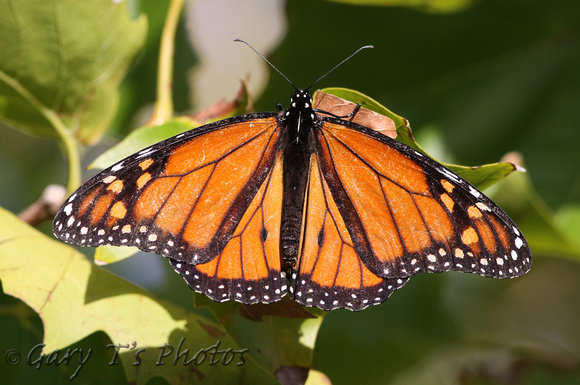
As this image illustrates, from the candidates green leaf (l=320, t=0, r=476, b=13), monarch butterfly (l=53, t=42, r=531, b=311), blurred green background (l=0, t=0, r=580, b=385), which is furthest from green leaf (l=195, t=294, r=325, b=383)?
green leaf (l=320, t=0, r=476, b=13)

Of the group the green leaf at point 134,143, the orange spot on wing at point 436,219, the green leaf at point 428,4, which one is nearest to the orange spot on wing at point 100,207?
the green leaf at point 134,143

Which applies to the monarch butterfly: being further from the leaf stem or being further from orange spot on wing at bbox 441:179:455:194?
the leaf stem

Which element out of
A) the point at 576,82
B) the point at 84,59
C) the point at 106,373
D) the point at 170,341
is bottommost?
the point at 106,373

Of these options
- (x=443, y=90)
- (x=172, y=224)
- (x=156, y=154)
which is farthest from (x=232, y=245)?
(x=443, y=90)

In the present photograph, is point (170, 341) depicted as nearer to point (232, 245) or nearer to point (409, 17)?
point (232, 245)

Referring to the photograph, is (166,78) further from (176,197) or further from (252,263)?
(252,263)

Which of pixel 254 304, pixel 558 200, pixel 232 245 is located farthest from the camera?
pixel 558 200

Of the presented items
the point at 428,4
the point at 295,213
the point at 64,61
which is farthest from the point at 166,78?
the point at 428,4

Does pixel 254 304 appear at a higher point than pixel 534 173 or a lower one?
lower

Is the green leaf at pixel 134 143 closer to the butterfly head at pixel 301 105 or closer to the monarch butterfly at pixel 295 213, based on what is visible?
the monarch butterfly at pixel 295 213
